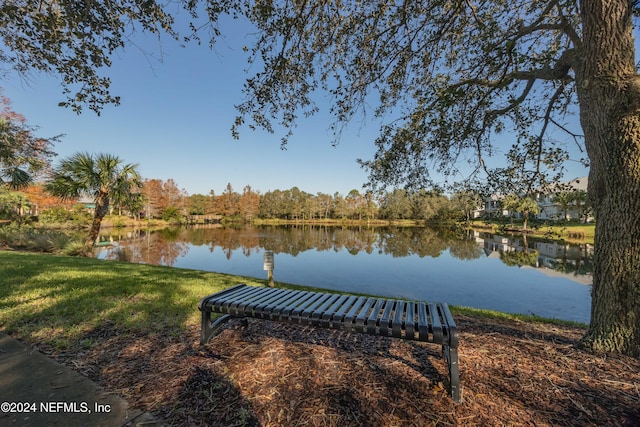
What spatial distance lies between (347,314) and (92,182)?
1429cm

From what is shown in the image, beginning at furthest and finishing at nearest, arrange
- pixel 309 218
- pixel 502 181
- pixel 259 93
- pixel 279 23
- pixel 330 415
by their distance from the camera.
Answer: pixel 309 218
pixel 502 181
pixel 259 93
pixel 279 23
pixel 330 415

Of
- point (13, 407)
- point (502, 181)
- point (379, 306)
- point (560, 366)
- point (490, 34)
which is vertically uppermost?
point (490, 34)

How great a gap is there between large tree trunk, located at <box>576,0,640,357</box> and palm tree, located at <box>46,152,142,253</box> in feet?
50.4

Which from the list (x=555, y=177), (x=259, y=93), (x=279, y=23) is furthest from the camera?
(x=555, y=177)

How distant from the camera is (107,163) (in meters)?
12.1

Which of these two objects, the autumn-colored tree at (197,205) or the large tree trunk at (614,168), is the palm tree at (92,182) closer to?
the large tree trunk at (614,168)

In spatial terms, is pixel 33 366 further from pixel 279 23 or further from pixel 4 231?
pixel 4 231

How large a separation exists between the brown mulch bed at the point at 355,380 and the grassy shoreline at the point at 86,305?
409mm

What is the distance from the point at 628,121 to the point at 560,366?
7.84 feet

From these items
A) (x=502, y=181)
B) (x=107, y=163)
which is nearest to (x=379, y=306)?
(x=502, y=181)

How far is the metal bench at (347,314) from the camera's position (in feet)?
6.72

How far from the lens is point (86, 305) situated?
405cm

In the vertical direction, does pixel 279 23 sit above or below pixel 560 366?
above

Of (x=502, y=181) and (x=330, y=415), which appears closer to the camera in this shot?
(x=330, y=415)
